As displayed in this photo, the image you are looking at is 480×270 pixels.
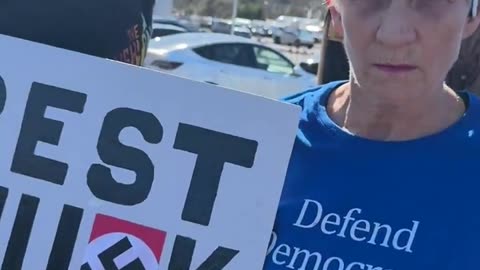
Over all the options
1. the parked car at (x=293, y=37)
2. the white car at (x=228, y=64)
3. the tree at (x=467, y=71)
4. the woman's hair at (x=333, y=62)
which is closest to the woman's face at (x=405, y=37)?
the tree at (x=467, y=71)

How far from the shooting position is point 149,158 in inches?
68.3

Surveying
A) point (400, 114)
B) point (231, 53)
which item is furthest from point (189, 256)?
point (231, 53)

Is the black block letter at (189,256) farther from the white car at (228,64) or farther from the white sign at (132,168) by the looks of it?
the white car at (228,64)

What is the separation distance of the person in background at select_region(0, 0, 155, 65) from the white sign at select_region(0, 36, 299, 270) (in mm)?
166

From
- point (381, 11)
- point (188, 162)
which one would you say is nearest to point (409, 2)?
point (381, 11)

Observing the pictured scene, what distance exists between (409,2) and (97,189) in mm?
615

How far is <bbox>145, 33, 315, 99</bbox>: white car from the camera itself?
1270cm

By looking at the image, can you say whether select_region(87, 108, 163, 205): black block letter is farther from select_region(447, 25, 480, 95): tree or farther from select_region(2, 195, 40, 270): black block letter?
select_region(447, 25, 480, 95): tree

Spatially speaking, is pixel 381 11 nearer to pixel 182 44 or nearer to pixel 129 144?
pixel 129 144

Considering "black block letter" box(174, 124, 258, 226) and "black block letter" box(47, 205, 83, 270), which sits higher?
"black block letter" box(174, 124, 258, 226)

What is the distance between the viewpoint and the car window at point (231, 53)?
13484 mm

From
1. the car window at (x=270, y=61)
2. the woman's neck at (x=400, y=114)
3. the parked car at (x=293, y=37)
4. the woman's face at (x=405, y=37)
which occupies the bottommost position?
the parked car at (x=293, y=37)

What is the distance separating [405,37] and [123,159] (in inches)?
20.9

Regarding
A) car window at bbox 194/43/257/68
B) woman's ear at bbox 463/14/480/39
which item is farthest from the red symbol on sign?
car window at bbox 194/43/257/68
